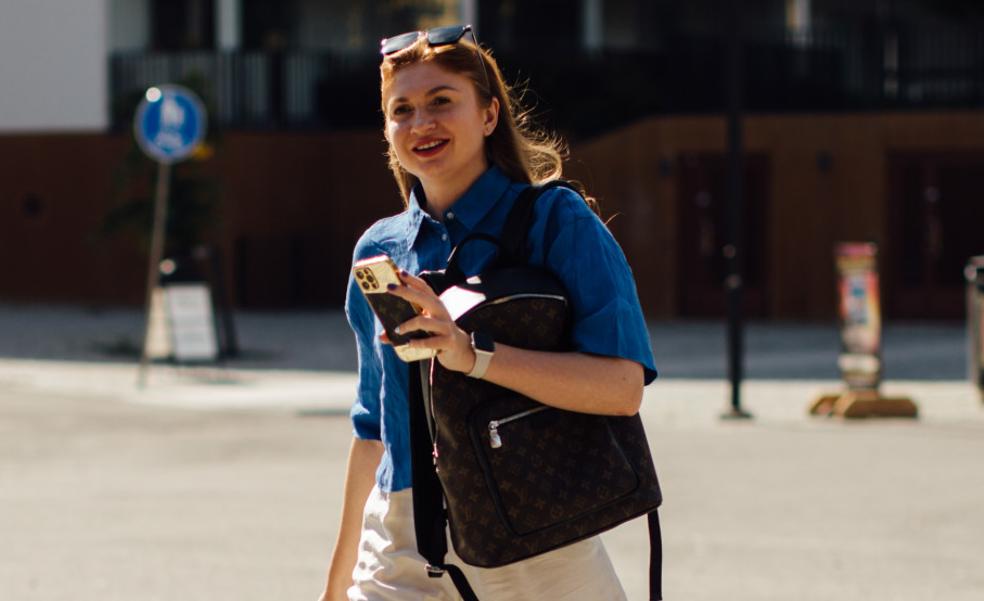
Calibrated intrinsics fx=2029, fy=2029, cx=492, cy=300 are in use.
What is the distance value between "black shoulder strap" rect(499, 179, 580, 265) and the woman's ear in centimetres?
18

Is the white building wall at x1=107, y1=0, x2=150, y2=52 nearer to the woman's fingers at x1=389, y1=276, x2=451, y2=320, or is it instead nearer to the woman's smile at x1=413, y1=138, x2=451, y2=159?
the woman's smile at x1=413, y1=138, x2=451, y2=159

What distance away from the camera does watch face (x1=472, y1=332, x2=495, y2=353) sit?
3162 mm

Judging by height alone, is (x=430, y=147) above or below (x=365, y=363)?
above

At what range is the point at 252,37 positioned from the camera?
3150cm

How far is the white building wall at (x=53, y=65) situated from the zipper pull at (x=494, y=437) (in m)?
26.5

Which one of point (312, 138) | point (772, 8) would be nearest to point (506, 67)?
point (312, 138)

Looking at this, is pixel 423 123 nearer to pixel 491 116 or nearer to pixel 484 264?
pixel 491 116

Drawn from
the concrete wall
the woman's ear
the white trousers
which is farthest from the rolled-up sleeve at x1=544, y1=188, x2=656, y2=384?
the concrete wall

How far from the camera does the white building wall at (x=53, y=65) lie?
2908cm

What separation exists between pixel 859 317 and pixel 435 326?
1243cm

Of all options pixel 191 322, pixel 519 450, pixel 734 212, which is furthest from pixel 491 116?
pixel 191 322

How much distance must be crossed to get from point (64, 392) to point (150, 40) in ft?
45.5

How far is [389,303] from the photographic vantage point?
10.2 feet

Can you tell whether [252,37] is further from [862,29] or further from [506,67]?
[862,29]
